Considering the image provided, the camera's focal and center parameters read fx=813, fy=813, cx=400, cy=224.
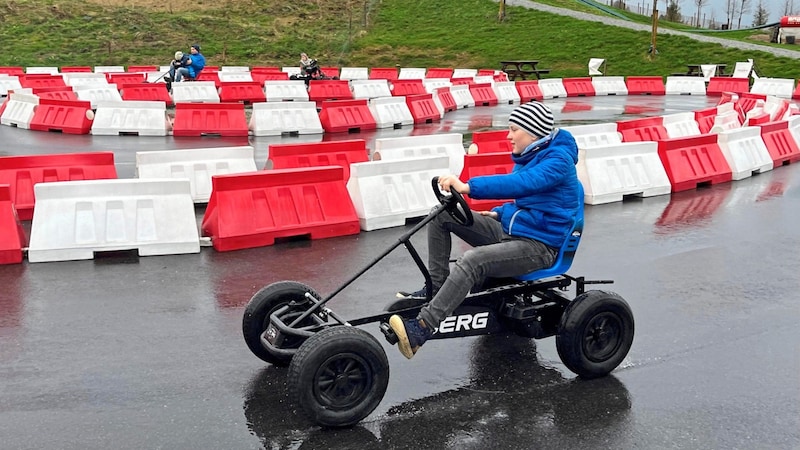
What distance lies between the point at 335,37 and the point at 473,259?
163ft

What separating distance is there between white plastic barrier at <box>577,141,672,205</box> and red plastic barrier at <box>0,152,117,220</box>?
627cm

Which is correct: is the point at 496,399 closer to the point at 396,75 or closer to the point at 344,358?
the point at 344,358

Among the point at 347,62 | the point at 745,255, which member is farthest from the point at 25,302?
the point at 347,62

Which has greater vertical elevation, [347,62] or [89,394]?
[347,62]

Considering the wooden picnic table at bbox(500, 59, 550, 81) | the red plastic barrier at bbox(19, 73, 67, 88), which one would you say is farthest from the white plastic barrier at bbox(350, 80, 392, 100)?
the wooden picnic table at bbox(500, 59, 550, 81)

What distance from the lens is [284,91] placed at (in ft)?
83.4

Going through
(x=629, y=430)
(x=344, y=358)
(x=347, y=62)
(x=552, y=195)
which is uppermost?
(x=347, y=62)

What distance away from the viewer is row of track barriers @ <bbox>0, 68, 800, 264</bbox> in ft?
26.9

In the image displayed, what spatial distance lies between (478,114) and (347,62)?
27.0 m

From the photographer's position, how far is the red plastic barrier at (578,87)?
31.2 metres

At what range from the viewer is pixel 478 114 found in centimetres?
2373

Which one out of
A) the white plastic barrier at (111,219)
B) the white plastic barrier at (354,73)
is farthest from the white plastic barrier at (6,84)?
the white plastic barrier at (111,219)

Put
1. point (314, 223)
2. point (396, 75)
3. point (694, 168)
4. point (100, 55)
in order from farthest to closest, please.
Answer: point (100, 55), point (396, 75), point (694, 168), point (314, 223)

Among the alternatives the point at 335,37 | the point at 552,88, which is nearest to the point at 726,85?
the point at 552,88
